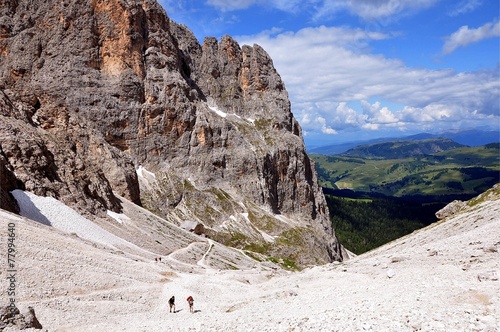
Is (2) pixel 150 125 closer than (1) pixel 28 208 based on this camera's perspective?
No

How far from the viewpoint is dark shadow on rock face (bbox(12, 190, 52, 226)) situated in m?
66.8

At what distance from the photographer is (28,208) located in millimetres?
67875

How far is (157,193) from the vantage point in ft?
465

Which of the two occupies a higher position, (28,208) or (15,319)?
(28,208)

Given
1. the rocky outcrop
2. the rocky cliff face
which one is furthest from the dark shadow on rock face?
the rocky outcrop

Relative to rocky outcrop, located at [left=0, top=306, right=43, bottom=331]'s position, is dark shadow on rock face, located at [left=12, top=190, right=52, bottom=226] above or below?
above

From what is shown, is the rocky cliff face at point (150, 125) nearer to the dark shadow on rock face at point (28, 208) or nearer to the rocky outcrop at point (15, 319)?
the dark shadow on rock face at point (28, 208)

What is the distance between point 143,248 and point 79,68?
310 ft

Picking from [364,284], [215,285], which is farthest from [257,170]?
[364,284]

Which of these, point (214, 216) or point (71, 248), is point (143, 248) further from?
point (214, 216)

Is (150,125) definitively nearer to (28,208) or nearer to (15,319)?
(28,208)

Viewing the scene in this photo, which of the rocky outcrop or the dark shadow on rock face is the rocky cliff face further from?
the rocky outcrop

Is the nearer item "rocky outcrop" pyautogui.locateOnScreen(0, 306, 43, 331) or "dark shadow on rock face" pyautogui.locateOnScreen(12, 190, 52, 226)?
"rocky outcrop" pyautogui.locateOnScreen(0, 306, 43, 331)

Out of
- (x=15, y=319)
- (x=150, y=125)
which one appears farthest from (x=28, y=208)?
(x=150, y=125)
